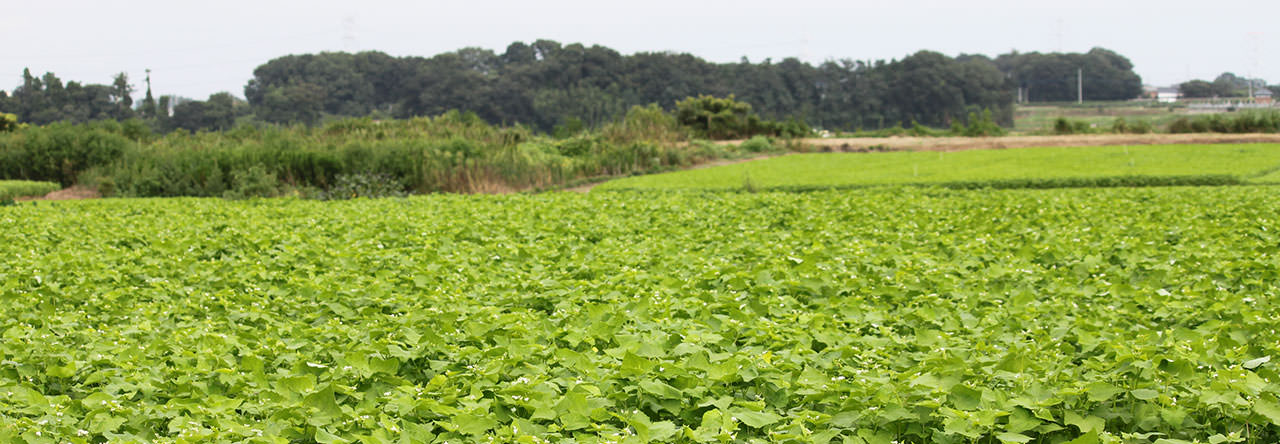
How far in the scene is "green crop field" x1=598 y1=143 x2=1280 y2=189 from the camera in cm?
A: 1616

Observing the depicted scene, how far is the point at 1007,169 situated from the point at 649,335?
16696 millimetres

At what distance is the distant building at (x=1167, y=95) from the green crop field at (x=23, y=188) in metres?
70.1

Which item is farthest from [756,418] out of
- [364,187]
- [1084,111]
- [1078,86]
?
[1078,86]

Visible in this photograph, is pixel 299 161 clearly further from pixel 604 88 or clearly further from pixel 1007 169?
pixel 604 88

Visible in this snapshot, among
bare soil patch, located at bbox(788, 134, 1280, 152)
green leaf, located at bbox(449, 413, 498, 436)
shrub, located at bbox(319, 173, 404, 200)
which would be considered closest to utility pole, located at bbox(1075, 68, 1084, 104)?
bare soil patch, located at bbox(788, 134, 1280, 152)

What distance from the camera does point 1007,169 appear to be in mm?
18281

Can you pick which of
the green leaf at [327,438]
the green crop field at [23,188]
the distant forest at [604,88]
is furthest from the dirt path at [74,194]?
the distant forest at [604,88]

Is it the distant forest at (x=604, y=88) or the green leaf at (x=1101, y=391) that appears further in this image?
the distant forest at (x=604, y=88)

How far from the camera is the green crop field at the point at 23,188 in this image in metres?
15.2

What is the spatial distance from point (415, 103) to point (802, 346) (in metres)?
55.1

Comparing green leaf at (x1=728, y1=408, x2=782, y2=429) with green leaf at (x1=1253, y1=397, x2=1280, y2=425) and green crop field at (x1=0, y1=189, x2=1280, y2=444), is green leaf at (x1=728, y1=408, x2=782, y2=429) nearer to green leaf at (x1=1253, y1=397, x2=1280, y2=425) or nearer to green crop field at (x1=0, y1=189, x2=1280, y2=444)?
green crop field at (x1=0, y1=189, x2=1280, y2=444)

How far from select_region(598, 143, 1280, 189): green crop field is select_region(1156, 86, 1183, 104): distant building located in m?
52.1

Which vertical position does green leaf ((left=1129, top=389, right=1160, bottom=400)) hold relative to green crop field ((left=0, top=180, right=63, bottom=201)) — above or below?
below

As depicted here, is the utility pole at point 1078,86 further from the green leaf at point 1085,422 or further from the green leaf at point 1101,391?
the green leaf at point 1085,422
